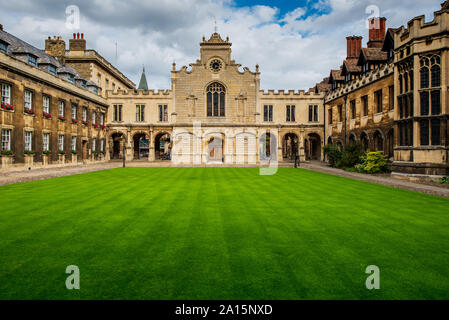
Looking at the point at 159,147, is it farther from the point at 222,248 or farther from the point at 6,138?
the point at 222,248

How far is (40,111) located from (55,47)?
15889 millimetres

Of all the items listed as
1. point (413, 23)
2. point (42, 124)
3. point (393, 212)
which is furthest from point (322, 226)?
point (42, 124)

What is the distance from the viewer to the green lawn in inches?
139

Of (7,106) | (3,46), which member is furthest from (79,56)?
(7,106)

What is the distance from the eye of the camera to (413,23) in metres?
15.5

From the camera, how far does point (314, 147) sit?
137ft

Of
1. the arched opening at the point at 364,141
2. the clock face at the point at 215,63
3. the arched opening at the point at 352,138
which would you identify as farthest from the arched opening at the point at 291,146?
the clock face at the point at 215,63

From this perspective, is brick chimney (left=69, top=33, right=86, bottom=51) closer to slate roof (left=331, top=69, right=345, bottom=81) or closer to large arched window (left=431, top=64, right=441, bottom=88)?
slate roof (left=331, top=69, right=345, bottom=81)

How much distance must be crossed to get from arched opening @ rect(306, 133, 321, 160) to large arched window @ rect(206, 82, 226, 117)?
43.3 feet

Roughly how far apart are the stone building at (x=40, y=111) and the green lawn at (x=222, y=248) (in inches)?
556

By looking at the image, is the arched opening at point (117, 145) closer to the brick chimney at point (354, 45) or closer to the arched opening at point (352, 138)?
the arched opening at point (352, 138)

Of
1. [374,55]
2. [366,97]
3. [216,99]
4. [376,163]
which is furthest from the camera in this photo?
[216,99]

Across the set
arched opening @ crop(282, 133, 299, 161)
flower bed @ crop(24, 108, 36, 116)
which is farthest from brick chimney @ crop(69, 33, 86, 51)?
arched opening @ crop(282, 133, 299, 161)

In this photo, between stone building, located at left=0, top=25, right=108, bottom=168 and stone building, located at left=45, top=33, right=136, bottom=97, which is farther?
stone building, located at left=45, top=33, right=136, bottom=97
